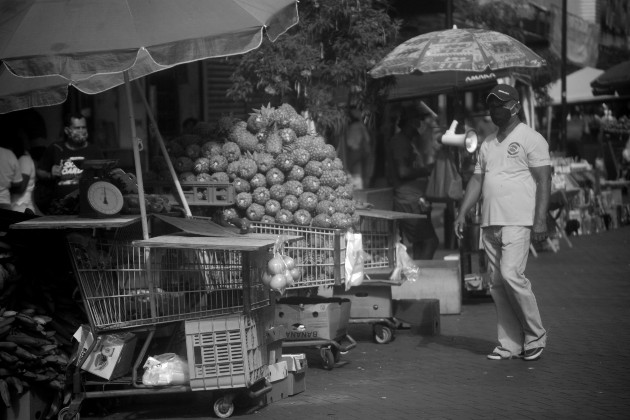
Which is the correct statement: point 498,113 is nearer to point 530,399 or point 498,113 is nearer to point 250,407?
point 530,399

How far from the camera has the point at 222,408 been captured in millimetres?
6973

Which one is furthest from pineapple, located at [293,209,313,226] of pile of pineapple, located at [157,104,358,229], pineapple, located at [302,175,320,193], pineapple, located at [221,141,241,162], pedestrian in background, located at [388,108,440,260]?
pedestrian in background, located at [388,108,440,260]

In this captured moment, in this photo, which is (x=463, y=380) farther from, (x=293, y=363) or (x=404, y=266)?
(x=404, y=266)

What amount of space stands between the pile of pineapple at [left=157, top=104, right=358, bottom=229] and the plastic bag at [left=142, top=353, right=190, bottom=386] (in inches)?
71.0

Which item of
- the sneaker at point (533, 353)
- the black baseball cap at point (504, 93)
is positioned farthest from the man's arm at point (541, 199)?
the sneaker at point (533, 353)

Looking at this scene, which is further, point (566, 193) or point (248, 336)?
point (566, 193)

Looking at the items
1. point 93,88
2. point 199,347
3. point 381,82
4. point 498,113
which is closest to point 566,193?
point 381,82

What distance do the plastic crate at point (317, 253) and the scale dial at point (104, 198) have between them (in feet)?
5.05

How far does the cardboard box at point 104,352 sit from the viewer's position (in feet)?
22.6

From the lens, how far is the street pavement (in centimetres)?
696

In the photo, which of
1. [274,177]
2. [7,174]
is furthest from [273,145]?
[7,174]

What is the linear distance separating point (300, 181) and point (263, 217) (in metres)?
0.56

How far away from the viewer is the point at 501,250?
8.64 meters

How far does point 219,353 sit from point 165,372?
38 centimetres
